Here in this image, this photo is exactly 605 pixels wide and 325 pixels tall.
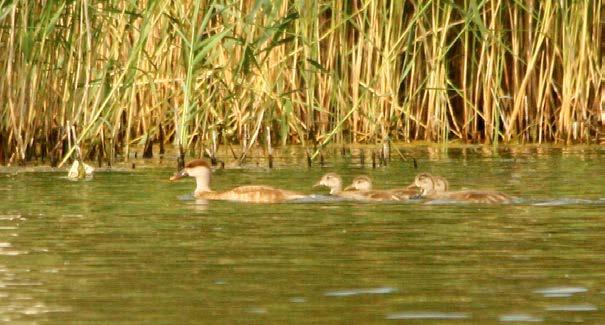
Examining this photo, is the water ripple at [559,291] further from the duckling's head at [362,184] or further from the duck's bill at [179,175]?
the duck's bill at [179,175]

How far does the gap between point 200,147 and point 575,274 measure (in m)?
6.60

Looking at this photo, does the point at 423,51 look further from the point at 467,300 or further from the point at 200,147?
the point at 467,300

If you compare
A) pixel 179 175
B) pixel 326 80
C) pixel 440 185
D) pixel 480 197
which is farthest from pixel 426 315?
pixel 326 80

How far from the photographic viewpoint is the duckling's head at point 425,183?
10.6 meters

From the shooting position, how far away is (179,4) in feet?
40.5

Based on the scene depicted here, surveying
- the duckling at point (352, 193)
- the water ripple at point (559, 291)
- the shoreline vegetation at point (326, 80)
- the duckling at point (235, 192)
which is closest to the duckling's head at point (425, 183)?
the duckling at point (352, 193)

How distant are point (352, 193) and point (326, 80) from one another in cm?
503

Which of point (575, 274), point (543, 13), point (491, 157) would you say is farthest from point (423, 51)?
point (575, 274)

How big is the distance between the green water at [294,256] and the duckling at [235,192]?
0.13 meters

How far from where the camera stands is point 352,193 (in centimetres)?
1077

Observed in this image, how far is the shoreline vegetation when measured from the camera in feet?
41.2

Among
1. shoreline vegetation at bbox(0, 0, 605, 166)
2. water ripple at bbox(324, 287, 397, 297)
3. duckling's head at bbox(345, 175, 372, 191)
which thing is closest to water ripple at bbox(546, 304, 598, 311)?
water ripple at bbox(324, 287, 397, 297)

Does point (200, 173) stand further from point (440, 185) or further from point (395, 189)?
point (440, 185)

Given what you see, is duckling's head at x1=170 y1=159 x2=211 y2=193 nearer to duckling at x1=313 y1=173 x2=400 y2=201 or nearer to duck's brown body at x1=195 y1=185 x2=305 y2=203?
duck's brown body at x1=195 y1=185 x2=305 y2=203
